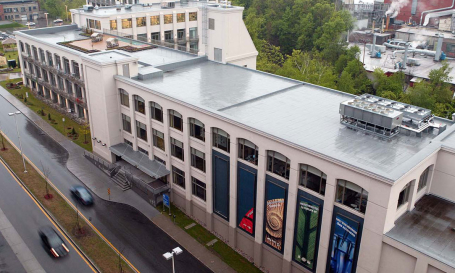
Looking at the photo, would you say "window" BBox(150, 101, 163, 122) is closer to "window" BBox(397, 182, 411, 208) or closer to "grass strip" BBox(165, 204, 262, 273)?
"grass strip" BBox(165, 204, 262, 273)

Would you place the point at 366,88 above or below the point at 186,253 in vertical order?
above

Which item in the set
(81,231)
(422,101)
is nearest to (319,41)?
(422,101)

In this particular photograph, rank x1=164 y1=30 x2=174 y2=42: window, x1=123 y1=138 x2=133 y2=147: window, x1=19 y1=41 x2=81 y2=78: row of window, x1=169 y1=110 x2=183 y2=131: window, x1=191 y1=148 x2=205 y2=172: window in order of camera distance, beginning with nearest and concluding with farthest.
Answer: x1=191 y1=148 x2=205 y2=172: window → x1=169 y1=110 x2=183 y2=131: window → x1=123 y1=138 x2=133 y2=147: window → x1=19 y1=41 x2=81 y2=78: row of window → x1=164 y1=30 x2=174 y2=42: window

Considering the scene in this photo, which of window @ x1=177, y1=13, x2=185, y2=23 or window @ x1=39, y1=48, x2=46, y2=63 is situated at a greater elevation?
window @ x1=177, y1=13, x2=185, y2=23

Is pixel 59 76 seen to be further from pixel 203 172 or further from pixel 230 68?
pixel 203 172

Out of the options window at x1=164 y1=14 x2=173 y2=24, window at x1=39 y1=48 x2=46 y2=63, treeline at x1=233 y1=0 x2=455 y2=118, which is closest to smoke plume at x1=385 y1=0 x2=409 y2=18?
treeline at x1=233 y1=0 x2=455 y2=118

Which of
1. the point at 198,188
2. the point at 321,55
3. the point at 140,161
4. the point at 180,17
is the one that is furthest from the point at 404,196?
the point at 321,55
